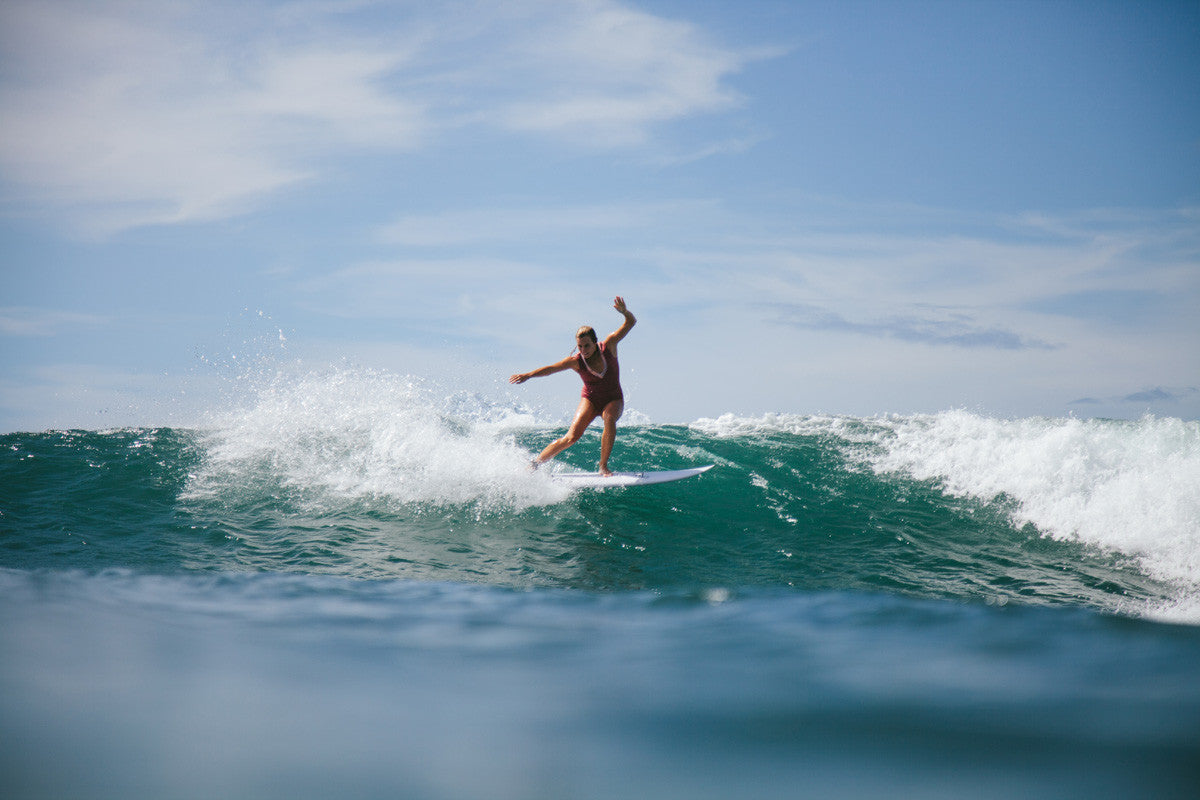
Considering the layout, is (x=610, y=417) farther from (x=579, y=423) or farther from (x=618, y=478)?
(x=618, y=478)

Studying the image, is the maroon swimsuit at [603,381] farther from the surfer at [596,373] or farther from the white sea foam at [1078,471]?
the white sea foam at [1078,471]

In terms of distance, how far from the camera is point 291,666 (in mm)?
3971

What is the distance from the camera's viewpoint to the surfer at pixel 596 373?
859 cm

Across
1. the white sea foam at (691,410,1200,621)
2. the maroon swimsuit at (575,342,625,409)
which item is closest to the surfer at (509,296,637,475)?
the maroon swimsuit at (575,342,625,409)

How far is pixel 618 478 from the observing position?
9.32m

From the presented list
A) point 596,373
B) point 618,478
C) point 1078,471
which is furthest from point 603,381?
point 1078,471

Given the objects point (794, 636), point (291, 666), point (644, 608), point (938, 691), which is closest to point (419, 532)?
point (644, 608)

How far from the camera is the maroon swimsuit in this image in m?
8.82

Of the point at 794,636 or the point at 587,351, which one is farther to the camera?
the point at 587,351

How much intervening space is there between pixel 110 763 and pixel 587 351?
20.7ft

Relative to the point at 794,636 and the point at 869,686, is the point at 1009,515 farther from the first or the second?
the point at 869,686

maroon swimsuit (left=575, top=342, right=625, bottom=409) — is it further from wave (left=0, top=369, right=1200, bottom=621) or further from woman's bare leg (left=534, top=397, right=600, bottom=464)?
wave (left=0, top=369, right=1200, bottom=621)

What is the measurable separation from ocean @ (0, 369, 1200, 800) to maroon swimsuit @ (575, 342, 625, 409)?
1207mm

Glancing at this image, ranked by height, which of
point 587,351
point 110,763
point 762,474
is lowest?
point 110,763
